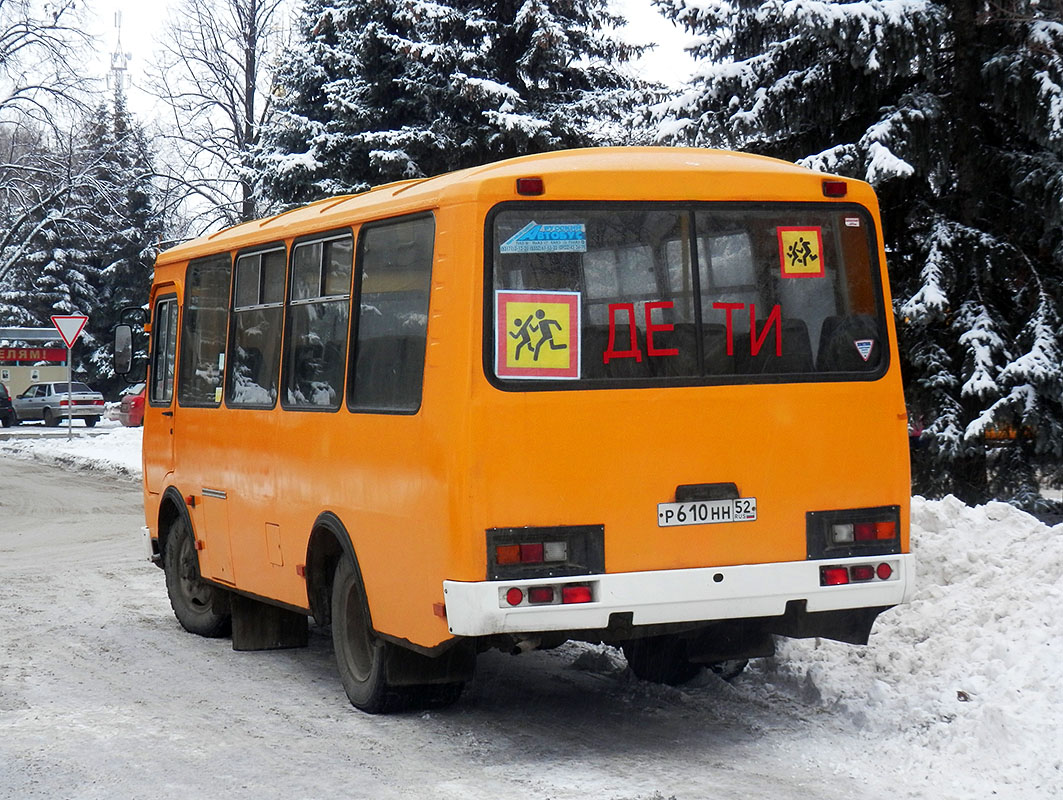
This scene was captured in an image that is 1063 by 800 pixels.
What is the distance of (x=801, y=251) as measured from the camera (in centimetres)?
708

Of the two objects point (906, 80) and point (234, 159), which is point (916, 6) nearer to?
point (906, 80)

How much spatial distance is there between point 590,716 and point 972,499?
28.2 ft

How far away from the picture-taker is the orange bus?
6512 millimetres

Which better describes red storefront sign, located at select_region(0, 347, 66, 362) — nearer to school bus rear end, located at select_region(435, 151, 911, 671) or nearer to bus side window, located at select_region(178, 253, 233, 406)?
bus side window, located at select_region(178, 253, 233, 406)

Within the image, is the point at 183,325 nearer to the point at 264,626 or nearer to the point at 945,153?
the point at 264,626

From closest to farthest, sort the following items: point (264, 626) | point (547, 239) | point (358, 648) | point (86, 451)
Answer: point (547, 239), point (358, 648), point (264, 626), point (86, 451)

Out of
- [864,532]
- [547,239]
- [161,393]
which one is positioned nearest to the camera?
[547,239]

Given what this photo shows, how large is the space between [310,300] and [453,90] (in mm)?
17786

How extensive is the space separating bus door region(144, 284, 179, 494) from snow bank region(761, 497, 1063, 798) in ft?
16.3

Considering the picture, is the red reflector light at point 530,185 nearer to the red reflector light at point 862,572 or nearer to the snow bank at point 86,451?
the red reflector light at point 862,572

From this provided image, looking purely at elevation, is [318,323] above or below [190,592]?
above

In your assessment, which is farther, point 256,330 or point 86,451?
point 86,451

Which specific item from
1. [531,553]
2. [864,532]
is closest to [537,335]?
[531,553]

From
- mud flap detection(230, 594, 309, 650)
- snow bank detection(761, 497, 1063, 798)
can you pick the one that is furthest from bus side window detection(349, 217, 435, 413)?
mud flap detection(230, 594, 309, 650)
